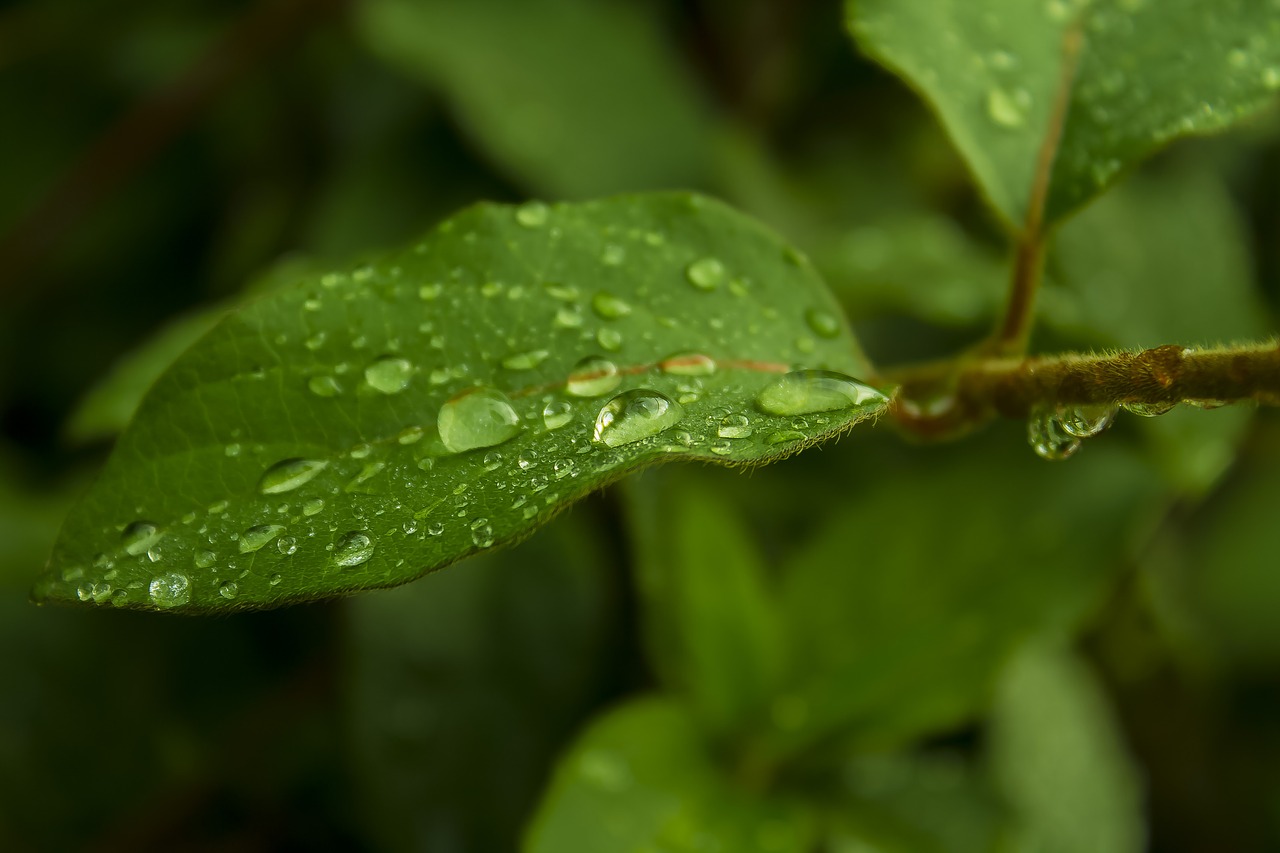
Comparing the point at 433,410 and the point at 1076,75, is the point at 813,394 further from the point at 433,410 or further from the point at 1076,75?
the point at 1076,75

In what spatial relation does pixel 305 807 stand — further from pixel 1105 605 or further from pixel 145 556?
pixel 1105 605

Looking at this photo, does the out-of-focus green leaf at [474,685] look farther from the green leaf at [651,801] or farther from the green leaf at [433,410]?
the green leaf at [433,410]

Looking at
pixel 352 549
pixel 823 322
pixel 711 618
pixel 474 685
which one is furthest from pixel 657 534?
pixel 352 549

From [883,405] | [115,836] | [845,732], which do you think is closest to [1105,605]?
[845,732]

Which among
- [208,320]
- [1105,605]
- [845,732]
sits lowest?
[1105,605]

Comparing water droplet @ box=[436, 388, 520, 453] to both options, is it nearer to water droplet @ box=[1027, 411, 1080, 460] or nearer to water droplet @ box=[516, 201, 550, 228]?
water droplet @ box=[516, 201, 550, 228]

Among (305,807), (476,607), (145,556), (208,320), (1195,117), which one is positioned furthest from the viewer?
(305,807)

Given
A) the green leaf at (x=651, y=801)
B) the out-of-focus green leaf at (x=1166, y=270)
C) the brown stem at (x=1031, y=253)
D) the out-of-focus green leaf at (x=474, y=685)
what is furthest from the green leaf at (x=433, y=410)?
the out-of-focus green leaf at (x=1166, y=270)
